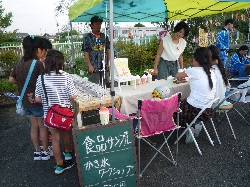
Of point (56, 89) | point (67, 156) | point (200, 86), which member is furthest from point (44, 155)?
point (200, 86)

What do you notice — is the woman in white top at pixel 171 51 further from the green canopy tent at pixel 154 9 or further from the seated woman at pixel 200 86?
the seated woman at pixel 200 86

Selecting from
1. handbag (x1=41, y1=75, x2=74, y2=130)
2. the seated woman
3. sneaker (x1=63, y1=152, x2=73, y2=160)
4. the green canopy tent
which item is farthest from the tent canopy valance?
sneaker (x1=63, y1=152, x2=73, y2=160)

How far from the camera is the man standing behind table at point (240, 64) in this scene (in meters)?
6.07

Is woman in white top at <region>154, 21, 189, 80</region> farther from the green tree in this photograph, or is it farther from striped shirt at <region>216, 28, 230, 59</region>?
the green tree

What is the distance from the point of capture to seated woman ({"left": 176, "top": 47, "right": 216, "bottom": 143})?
3428mm

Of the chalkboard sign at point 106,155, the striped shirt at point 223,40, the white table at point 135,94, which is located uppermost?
the striped shirt at point 223,40

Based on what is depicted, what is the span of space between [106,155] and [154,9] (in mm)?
3895

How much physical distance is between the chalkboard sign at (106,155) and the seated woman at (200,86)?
4.09ft

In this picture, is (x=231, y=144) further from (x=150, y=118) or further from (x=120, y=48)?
(x=120, y=48)

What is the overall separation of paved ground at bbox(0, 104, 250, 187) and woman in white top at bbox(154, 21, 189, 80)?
1.33 meters

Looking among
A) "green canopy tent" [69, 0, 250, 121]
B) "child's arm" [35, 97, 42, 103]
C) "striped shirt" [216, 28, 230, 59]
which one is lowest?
"child's arm" [35, 97, 42, 103]

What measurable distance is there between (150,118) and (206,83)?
109cm

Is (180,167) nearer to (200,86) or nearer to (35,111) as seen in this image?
(200,86)

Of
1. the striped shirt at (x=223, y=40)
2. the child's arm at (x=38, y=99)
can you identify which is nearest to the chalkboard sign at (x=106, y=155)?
the child's arm at (x=38, y=99)
